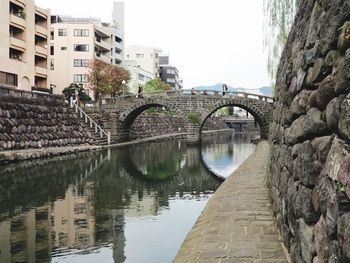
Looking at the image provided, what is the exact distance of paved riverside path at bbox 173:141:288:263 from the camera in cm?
503

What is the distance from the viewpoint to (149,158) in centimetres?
2773

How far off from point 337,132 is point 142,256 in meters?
6.14

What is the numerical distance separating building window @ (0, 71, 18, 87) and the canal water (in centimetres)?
1417

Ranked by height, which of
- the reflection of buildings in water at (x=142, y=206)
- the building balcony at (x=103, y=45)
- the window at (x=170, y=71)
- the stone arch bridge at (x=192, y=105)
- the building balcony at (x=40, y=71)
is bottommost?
the reflection of buildings in water at (x=142, y=206)

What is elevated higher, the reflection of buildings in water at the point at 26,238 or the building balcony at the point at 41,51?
the building balcony at the point at 41,51

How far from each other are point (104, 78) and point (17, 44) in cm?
1559

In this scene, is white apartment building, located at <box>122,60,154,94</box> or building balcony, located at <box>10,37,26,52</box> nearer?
building balcony, located at <box>10,37,26,52</box>

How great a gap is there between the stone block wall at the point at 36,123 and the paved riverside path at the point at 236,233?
17.7 m

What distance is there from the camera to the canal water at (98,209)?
27.2ft

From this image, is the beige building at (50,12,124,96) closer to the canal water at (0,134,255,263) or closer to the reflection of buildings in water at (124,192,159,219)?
the canal water at (0,134,255,263)

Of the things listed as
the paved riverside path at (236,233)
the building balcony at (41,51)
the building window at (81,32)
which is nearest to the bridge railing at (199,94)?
the building balcony at (41,51)

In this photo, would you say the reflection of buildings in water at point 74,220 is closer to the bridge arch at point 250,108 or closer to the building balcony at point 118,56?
the bridge arch at point 250,108

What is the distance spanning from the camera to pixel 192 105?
40.7 m

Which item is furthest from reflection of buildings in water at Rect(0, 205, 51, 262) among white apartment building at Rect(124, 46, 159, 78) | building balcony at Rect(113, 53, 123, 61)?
white apartment building at Rect(124, 46, 159, 78)
